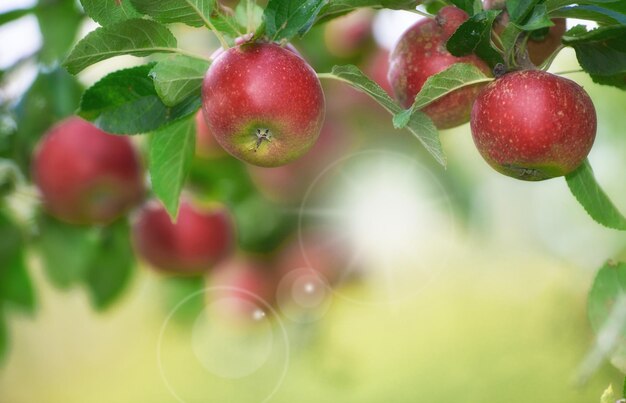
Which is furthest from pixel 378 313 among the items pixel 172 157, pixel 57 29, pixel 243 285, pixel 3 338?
pixel 172 157

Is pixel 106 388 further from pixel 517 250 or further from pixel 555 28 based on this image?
pixel 555 28

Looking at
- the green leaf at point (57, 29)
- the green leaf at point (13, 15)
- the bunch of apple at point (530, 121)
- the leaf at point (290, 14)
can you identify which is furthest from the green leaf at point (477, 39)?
the green leaf at point (13, 15)

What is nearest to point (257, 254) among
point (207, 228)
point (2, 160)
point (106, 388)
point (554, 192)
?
point (207, 228)

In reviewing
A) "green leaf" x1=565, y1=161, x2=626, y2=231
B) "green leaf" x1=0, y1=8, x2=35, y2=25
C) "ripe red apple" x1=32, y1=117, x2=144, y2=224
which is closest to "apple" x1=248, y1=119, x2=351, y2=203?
"ripe red apple" x1=32, y1=117, x2=144, y2=224

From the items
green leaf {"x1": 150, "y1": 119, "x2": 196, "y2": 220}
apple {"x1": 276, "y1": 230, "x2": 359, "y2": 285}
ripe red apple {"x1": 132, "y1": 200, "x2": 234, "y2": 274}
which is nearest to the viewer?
green leaf {"x1": 150, "y1": 119, "x2": 196, "y2": 220}

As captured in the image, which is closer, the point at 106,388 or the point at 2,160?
the point at 2,160

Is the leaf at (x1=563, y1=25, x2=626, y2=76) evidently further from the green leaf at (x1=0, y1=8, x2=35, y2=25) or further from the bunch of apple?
the green leaf at (x1=0, y1=8, x2=35, y2=25)

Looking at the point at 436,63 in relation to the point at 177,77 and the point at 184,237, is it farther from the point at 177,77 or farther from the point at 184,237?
the point at 184,237

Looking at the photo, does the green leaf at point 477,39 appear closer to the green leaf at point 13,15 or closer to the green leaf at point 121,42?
the green leaf at point 121,42
